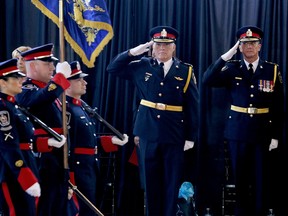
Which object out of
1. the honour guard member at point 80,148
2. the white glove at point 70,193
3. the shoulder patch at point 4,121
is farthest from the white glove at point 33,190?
the honour guard member at point 80,148

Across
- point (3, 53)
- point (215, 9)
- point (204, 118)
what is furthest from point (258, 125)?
point (3, 53)

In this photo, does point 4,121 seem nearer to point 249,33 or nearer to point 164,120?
point 164,120

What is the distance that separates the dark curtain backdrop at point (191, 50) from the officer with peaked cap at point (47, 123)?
166 centimetres

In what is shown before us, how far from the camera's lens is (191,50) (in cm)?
563

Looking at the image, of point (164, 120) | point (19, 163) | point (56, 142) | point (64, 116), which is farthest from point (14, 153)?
point (164, 120)

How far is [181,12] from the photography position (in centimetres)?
563

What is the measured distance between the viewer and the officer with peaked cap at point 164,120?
427 cm

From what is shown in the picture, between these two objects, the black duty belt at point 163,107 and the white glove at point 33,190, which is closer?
the white glove at point 33,190

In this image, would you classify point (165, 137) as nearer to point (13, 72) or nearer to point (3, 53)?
point (13, 72)

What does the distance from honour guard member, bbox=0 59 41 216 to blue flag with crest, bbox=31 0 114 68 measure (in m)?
0.86

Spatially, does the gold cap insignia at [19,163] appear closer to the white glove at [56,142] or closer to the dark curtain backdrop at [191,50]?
the white glove at [56,142]

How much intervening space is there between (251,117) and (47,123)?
5.73ft

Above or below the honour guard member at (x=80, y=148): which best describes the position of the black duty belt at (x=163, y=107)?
above

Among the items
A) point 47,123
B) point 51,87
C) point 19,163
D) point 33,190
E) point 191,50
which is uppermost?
point 191,50
